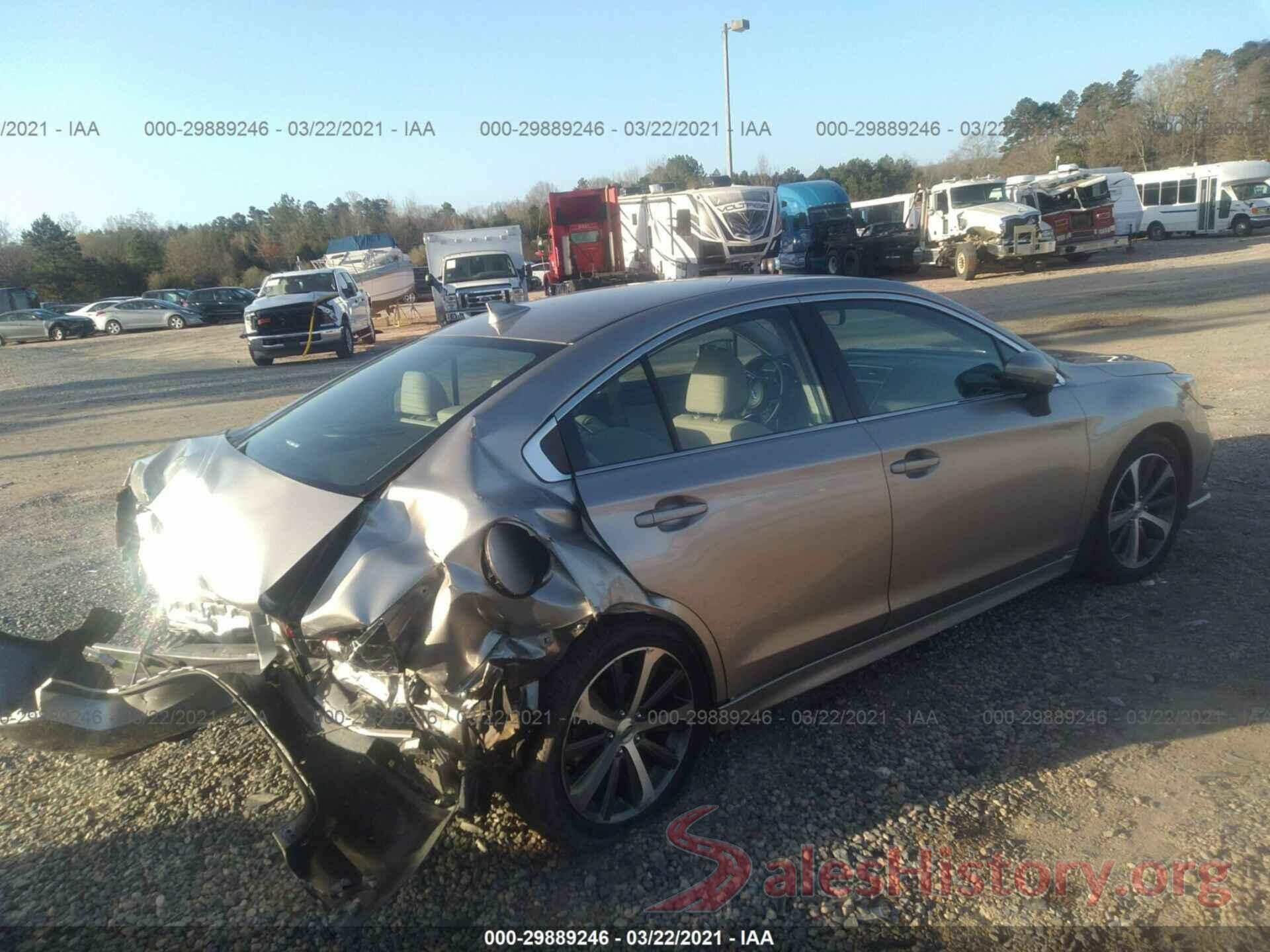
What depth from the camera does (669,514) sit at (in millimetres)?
2830

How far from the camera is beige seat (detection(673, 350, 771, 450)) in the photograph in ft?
10.3

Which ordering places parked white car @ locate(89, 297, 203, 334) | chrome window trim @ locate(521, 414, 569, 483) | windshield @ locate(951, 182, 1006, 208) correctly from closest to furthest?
chrome window trim @ locate(521, 414, 569, 483) < windshield @ locate(951, 182, 1006, 208) < parked white car @ locate(89, 297, 203, 334)

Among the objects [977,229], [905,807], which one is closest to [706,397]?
[905,807]

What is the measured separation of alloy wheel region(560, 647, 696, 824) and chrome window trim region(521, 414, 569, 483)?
576mm

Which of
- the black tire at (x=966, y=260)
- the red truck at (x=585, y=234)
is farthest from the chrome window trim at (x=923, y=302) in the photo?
the black tire at (x=966, y=260)

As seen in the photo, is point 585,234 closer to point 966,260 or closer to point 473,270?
point 473,270

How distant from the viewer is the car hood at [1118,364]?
4.38 meters

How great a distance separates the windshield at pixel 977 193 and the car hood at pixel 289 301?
63.1 ft

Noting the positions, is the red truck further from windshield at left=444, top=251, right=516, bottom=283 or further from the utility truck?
the utility truck

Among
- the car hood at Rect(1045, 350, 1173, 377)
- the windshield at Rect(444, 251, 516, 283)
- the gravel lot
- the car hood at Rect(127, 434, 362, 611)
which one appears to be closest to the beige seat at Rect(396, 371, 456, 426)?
the car hood at Rect(127, 434, 362, 611)

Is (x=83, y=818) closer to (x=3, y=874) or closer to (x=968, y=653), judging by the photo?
(x=3, y=874)

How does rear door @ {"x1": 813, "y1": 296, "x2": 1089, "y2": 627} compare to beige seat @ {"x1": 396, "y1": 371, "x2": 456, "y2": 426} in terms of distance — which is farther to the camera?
rear door @ {"x1": 813, "y1": 296, "x2": 1089, "y2": 627}

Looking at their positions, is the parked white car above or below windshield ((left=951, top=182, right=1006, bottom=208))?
below

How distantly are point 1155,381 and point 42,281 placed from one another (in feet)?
215
